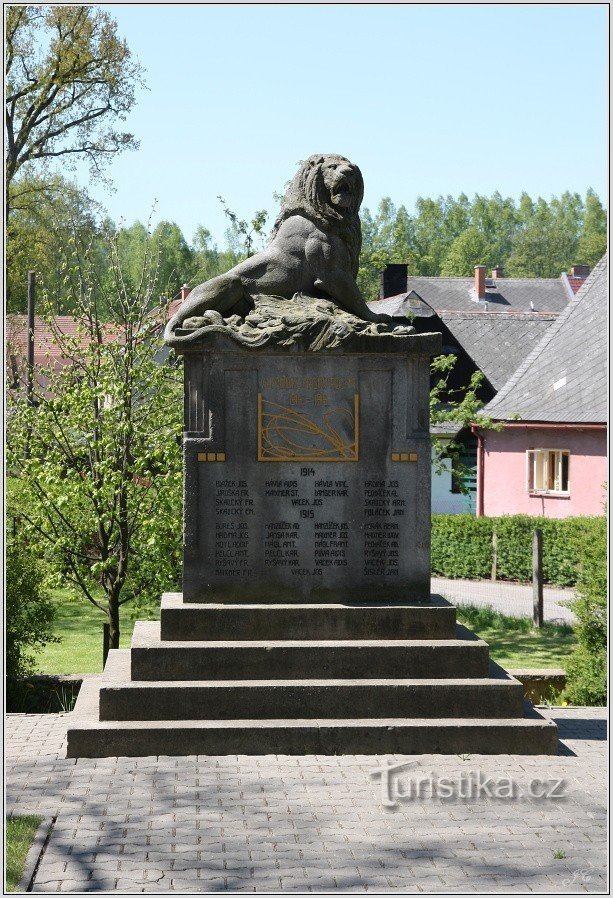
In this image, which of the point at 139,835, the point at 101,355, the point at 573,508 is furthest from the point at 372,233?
the point at 139,835

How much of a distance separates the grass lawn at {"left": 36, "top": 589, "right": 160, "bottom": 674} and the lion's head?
204 inches

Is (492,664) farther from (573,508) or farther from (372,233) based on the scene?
(372,233)

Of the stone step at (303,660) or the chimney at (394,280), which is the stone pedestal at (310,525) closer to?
the stone step at (303,660)

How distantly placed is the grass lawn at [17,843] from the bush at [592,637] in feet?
19.3

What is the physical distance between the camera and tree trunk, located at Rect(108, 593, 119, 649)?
12.6m

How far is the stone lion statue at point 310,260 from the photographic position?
31.3 feet

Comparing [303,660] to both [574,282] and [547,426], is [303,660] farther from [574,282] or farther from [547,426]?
[574,282]

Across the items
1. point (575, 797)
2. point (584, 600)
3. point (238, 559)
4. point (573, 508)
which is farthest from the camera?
point (573, 508)

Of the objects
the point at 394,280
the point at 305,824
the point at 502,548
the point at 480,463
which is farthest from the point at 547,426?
the point at 305,824

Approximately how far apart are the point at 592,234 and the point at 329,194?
99.7m

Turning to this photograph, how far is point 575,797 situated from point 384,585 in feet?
7.89

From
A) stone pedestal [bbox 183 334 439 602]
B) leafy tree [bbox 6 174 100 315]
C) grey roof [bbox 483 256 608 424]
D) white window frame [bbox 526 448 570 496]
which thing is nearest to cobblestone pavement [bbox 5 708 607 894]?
stone pedestal [bbox 183 334 439 602]

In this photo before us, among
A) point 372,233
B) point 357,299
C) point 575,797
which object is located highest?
point 372,233

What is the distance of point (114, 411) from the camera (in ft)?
41.5
